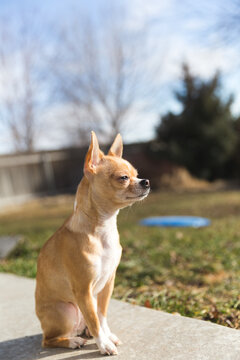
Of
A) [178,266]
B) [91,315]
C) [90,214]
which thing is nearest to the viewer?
[91,315]

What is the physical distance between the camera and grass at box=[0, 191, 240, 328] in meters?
3.29

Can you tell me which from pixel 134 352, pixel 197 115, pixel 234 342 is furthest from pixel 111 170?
pixel 197 115

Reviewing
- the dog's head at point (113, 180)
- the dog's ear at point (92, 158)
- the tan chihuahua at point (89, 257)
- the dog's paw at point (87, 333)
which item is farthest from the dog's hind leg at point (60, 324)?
the dog's ear at point (92, 158)

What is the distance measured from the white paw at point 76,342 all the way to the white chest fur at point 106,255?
13.3 inches

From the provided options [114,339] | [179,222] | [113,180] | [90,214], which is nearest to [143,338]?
[114,339]

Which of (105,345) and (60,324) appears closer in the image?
(105,345)

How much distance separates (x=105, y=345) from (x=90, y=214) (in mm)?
758

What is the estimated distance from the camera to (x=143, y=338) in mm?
2391

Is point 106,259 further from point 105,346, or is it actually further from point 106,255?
point 105,346

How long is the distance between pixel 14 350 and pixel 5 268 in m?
2.87

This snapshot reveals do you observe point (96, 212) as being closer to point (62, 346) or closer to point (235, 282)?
point (62, 346)

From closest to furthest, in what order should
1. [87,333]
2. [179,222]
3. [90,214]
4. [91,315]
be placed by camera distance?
[91,315] → [90,214] → [87,333] → [179,222]

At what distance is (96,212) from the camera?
2.20 metres

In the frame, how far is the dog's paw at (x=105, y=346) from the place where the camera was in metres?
2.17
